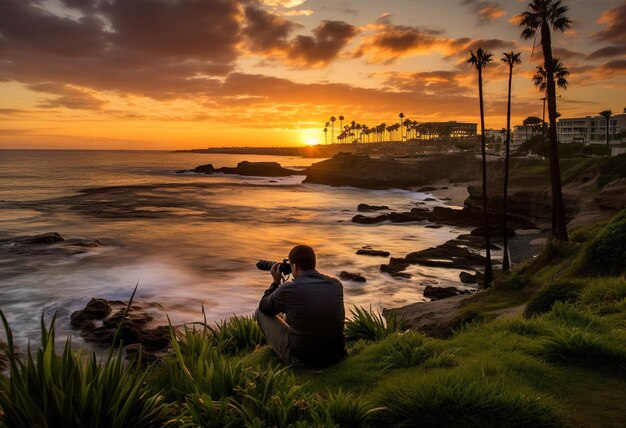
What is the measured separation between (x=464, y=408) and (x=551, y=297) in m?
6.95

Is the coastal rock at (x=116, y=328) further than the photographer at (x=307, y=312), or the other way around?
the coastal rock at (x=116, y=328)

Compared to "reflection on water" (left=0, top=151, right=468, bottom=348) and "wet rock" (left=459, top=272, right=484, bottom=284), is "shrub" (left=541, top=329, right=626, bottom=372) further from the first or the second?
"wet rock" (left=459, top=272, right=484, bottom=284)

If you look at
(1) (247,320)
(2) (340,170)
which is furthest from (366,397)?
(2) (340,170)

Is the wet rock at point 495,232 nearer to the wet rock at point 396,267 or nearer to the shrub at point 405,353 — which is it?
the wet rock at point 396,267

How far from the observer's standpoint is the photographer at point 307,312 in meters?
5.85

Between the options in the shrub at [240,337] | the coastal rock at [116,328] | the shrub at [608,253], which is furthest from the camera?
the coastal rock at [116,328]

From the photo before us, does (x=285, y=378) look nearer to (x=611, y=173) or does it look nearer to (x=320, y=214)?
(x=611, y=173)

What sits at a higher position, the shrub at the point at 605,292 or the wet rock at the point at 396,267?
the shrub at the point at 605,292

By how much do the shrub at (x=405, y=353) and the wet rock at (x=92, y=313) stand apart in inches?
603

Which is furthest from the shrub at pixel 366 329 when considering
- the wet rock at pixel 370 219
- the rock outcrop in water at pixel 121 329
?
the wet rock at pixel 370 219

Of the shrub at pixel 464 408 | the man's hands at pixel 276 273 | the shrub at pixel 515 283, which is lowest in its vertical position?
the shrub at pixel 515 283

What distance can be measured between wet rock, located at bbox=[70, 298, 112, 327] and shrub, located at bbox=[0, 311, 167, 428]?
15.7 meters

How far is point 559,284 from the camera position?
10.9m

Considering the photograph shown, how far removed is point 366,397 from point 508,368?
1891 mm
